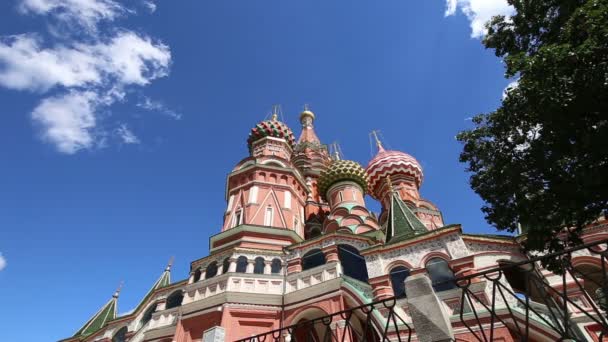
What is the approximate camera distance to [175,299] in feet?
59.5

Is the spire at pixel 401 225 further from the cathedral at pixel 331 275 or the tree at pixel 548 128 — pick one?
the tree at pixel 548 128

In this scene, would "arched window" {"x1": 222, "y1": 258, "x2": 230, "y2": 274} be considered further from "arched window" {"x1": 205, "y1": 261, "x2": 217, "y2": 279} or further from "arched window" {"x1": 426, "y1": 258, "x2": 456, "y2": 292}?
"arched window" {"x1": 426, "y1": 258, "x2": 456, "y2": 292}

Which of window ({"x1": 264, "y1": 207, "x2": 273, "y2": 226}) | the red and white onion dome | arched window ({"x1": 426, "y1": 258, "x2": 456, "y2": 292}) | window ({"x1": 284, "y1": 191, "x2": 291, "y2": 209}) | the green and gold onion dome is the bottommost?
arched window ({"x1": 426, "y1": 258, "x2": 456, "y2": 292})

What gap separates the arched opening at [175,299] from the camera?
1792cm

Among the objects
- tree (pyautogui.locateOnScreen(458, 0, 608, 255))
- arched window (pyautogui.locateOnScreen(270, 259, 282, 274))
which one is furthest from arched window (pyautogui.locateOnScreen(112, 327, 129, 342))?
tree (pyautogui.locateOnScreen(458, 0, 608, 255))

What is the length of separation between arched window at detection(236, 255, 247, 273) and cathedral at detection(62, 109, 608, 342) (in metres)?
0.05

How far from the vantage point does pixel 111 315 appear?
80.3 feet

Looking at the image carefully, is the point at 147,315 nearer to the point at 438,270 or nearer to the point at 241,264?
the point at 241,264

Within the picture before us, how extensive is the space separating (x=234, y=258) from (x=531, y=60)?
13591mm

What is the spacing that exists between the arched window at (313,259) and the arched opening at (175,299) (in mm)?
6428

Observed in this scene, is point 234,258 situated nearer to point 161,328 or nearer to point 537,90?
point 161,328

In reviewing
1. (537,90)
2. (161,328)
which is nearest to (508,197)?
(537,90)

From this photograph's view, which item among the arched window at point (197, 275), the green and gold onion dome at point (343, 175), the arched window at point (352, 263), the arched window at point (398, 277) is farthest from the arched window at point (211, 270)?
the green and gold onion dome at point (343, 175)

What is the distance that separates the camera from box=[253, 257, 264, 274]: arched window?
16.7 metres
